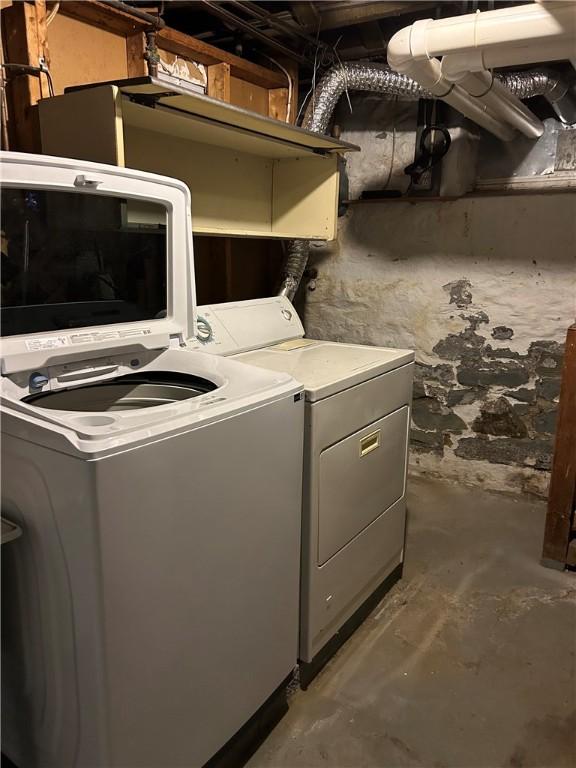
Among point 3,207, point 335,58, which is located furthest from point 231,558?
point 335,58

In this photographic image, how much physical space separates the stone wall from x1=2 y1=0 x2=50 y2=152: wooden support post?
1.74 m

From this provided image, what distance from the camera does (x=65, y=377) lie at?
1304 millimetres

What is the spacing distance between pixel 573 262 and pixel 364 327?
1085 mm

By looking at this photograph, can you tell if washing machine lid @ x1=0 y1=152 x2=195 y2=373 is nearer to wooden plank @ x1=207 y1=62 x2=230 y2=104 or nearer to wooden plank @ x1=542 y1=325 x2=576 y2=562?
wooden plank @ x1=207 y1=62 x2=230 y2=104

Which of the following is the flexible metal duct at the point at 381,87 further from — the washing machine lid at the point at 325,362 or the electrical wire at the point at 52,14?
the electrical wire at the point at 52,14

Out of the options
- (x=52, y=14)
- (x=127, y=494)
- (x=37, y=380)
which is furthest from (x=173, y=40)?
(x=127, y=494)

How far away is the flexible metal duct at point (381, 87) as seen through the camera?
2420 millimetres

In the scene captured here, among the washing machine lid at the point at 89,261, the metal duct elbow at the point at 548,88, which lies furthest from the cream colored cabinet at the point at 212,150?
the metal duct elbow at the point at 548,88

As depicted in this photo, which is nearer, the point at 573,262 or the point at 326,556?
the point at 326,556

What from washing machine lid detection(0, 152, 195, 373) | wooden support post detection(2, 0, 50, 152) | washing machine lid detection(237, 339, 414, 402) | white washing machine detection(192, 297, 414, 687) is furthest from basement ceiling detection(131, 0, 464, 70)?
washing machine lid detection(237, 339, 414, 402)

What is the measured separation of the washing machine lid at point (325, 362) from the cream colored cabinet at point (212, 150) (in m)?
0.48

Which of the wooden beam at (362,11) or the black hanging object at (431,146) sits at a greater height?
the wooden beam at (362,11)

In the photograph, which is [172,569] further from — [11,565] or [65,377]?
[65,377]

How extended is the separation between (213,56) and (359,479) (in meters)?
1.85
